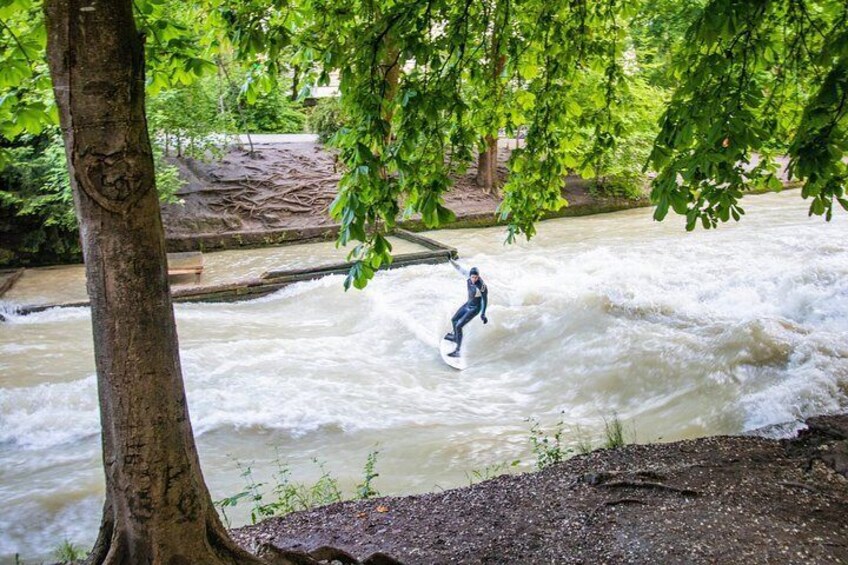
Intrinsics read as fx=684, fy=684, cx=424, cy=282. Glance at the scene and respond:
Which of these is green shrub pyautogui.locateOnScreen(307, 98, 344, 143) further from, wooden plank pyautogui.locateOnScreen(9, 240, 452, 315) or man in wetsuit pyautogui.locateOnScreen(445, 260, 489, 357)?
man in wetsuit pyautogui.locateOnScreen(445, 260, 489, 357)

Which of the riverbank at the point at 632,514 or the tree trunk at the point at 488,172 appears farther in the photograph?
the tree trunk at the point at 488,172

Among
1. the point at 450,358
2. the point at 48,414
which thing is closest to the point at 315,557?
the point at 48,414

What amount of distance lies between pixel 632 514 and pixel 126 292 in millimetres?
3090

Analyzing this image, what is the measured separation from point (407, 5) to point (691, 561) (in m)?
3.27

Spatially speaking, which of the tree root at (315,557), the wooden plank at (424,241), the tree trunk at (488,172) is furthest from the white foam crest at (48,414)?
the tree trunk at (488,172)

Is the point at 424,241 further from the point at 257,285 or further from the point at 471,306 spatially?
the point at 471,306

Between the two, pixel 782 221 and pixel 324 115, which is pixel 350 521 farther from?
pixel 324 115

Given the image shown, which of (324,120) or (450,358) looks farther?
(324,120)

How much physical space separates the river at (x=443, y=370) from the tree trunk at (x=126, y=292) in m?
3.62

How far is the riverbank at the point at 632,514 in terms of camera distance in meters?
3.66

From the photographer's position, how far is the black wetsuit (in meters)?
10.8

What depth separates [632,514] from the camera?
4.07 m

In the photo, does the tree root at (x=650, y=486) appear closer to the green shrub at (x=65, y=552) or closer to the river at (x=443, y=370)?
the river at (x=443, y=370)

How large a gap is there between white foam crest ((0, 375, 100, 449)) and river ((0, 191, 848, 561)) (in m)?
0.03
